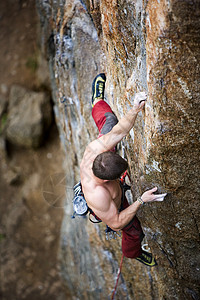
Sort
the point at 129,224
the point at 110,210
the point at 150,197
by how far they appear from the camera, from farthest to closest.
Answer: the point at 129,224 < the point at 110,210 < the point at 150,197

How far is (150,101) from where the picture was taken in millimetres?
2406

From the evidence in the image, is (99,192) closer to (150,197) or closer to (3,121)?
(150,197)

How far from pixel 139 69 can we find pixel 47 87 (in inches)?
270

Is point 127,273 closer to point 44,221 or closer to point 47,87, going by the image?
point 44,221

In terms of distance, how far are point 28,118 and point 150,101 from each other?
6.95 meters

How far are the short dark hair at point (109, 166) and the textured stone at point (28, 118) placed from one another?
635 centimetres

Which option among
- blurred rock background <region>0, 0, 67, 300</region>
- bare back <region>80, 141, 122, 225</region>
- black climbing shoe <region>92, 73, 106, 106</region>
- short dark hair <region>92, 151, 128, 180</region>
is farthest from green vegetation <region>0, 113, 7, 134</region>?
short dark hair <region>92, 151, 128, 180</region>

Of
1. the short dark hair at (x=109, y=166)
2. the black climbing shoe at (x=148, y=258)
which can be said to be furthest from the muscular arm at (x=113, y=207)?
the black climbing shoe at (x=148, y=258)

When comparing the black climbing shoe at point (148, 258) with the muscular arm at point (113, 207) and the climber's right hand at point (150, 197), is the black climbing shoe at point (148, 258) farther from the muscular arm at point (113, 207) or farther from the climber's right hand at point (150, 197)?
the climber's right hand at point (150, 197)

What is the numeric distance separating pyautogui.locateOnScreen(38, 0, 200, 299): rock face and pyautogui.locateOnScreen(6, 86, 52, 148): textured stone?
3570mm

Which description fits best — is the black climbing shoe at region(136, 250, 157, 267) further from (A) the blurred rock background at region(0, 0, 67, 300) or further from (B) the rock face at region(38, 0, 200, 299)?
(A) the blurred rock background at region(0, 0, 67, 300)

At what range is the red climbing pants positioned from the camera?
3262 millimetres

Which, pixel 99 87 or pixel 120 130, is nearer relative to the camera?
pixel 120 130

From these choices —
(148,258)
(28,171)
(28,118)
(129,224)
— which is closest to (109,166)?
(129,224)
